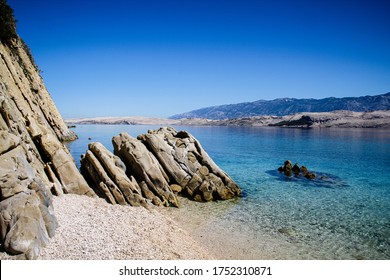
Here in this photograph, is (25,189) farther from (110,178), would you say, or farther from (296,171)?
(296,171)

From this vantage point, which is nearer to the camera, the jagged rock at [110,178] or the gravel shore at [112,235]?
the gravel shore at [112,235]

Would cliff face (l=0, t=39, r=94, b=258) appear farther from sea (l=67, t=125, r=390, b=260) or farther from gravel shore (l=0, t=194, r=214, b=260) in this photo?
sea (l=67, t=125, r=390, b=260)

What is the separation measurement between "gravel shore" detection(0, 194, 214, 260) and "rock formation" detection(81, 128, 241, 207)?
9.08ft

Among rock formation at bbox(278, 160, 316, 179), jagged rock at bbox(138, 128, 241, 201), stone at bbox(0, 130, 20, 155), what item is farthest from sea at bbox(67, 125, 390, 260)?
stone at bbox(0, 130, 20, 155)

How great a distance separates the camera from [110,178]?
21.0 m

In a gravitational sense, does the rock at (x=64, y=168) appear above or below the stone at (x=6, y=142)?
below

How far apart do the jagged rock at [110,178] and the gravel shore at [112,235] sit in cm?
158

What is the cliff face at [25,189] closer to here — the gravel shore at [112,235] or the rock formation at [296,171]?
the gravel shore at [112,235]

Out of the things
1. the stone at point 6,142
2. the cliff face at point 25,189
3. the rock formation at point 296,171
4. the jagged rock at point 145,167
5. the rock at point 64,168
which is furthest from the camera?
the rock formation at point 296,171

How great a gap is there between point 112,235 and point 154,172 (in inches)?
404

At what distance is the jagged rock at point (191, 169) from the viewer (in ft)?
77.2

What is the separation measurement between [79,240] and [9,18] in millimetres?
36005

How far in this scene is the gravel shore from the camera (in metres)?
10.9

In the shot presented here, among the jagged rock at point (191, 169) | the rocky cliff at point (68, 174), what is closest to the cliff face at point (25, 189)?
the rocky cliff at point (68, 174)
